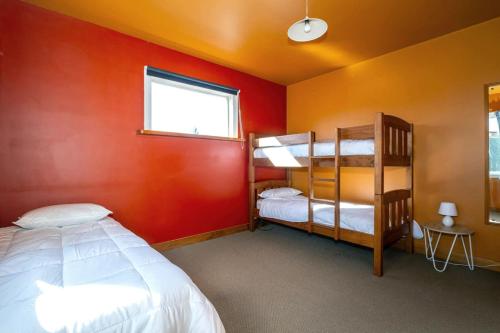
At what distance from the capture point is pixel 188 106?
3234 millimetres

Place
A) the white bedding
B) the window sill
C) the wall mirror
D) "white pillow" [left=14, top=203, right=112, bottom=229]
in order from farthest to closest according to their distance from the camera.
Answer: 1. the window sill
2. the wall mirror
3. "white pillow" [left=14, top=203, right=112, bottom=229]
4. the white bedding

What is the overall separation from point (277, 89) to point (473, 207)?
318 cm

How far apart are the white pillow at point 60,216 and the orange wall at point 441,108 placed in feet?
Result: 10.4

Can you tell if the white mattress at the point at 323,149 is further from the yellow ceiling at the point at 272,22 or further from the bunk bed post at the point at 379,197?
the yellow ceiling at the point at 272,22

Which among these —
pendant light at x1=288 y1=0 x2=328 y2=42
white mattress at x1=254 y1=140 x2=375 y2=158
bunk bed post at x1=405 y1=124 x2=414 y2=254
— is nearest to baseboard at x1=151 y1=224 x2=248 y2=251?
white mattress at x1=254 y1=140 x2=375 y2=158

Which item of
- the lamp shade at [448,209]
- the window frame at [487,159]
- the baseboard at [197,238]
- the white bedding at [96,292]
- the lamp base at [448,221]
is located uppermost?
the window frame at [487,159]

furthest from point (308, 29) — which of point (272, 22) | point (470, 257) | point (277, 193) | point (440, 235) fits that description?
point (470, 257)

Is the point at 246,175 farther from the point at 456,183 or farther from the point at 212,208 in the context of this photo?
the point at 456,183

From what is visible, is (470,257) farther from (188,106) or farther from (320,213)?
(188,106)

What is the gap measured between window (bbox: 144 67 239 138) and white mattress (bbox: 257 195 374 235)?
4.00ft

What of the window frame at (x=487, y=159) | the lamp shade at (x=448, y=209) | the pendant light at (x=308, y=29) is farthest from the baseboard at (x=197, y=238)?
the window frame at (x=487, y=159)

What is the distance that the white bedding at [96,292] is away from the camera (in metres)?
0.80

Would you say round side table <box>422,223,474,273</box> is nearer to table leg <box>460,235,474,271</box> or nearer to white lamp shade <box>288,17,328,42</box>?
table leg <box>460,235,474,271</box>

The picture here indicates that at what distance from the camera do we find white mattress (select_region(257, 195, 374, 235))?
248cm
